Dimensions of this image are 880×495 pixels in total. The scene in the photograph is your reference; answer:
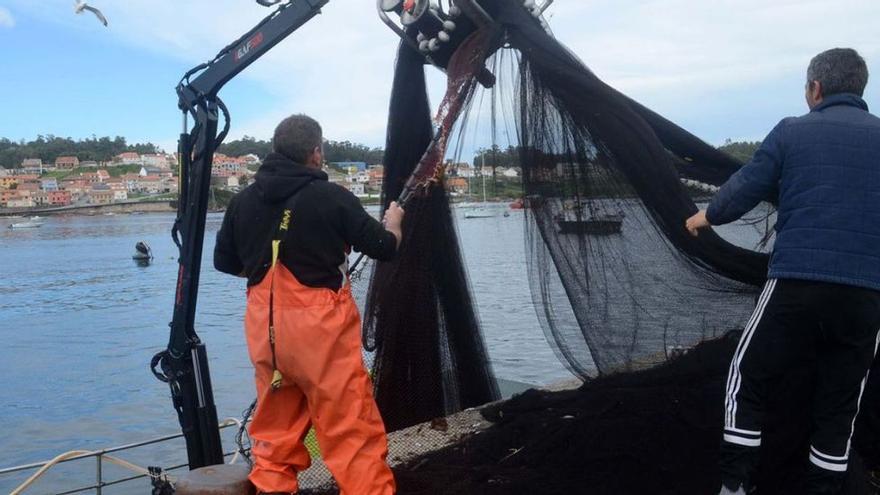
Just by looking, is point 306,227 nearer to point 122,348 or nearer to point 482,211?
point 482,211

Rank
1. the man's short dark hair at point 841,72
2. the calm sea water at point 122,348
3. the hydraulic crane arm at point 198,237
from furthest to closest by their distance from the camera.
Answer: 1. the calm sea water at point 122,348
2. the hydraulic crane arm at point 198,237
3. the man's short dark hair at point 841,72

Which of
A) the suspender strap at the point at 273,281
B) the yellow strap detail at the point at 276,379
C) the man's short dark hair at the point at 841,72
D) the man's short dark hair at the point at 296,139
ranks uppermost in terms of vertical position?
the man's short dark hair at the point at 841,72

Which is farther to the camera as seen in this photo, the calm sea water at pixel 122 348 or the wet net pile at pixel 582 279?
the calm sea water at pixel 122 348

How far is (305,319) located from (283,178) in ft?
2.23

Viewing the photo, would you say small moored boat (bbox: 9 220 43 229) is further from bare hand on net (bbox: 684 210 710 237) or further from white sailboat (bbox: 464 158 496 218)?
bare hand on net (bbox: 684 210 710 237)

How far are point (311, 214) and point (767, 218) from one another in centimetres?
272

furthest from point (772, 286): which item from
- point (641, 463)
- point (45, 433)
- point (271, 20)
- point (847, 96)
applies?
point (45, 433)

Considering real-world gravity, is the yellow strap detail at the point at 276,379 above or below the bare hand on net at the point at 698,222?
below

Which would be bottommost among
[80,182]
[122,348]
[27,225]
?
[27,225]

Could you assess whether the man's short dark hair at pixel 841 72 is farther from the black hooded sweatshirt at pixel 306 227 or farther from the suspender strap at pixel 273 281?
the suspender strap at pixel 273 281

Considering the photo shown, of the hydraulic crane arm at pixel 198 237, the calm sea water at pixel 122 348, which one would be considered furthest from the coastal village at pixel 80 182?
the hydraulic crane arm at pixel 198 237

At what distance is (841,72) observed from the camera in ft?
11.0

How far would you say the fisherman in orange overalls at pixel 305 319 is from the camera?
3.63 metres

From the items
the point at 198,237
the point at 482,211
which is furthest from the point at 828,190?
the point at 198,237
